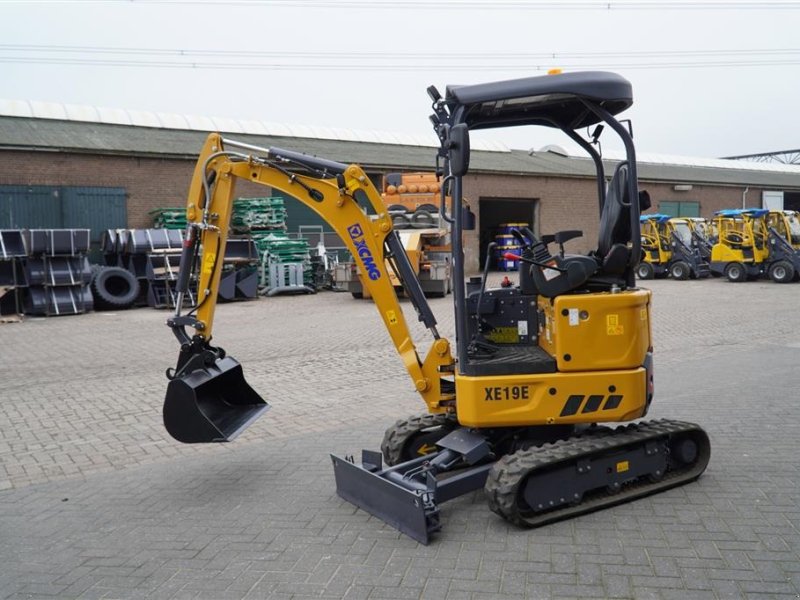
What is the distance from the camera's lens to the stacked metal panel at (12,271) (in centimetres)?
1731

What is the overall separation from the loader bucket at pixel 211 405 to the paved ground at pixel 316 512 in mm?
466

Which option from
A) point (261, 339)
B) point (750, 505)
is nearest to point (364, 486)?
point (750, 505)

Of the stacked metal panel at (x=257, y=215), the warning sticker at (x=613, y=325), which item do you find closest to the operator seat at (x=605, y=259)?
the warning sticker at (x=613, y=325)

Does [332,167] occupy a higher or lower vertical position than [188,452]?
higher

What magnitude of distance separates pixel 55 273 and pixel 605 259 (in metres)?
16.1

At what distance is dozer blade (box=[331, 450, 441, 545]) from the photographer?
441 centimetres

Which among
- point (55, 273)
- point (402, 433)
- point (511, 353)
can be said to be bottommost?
point (402, 433)

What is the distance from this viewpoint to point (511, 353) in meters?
5.11

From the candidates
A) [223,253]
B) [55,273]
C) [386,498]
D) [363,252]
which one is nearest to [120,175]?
[55,273]

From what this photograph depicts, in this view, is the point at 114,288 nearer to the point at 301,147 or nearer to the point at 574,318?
the point at 301,147

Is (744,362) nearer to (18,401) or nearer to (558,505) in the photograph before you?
(558,505)

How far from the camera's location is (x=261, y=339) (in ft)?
43.8

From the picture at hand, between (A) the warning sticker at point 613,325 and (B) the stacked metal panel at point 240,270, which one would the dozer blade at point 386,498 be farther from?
(B) the stacked metal panel at point 240,270

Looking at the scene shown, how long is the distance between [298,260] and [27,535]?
18130 mm
